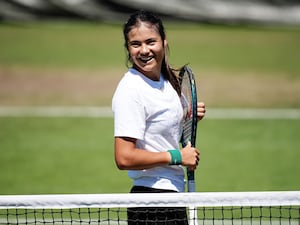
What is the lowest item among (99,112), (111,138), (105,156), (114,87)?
(105,156)

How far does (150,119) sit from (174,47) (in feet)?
56.7

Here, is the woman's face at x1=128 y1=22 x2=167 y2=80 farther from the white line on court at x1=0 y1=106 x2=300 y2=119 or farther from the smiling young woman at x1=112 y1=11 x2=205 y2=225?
the white line on court at x1=0 y1=106 x2=300 y2=119

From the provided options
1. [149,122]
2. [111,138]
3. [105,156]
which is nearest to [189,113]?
[149,122]

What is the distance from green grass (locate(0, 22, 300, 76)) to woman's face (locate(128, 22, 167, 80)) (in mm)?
14029

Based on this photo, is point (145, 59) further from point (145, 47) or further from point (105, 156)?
point (105, 156)

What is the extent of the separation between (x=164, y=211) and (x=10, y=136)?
845 cm

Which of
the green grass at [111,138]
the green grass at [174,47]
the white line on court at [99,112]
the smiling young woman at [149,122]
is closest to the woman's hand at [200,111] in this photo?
the smiling young woman at [149,122]

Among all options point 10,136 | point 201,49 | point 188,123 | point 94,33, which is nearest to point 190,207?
point 188,123

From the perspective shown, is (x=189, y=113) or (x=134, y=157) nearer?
(x=134, y=157)

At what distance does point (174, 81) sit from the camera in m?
5.46

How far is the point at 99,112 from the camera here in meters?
15.5

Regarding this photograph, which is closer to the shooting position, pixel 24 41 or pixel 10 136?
pixel 10 136

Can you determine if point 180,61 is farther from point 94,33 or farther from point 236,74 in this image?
point 94,33

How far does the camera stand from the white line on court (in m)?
15.0
